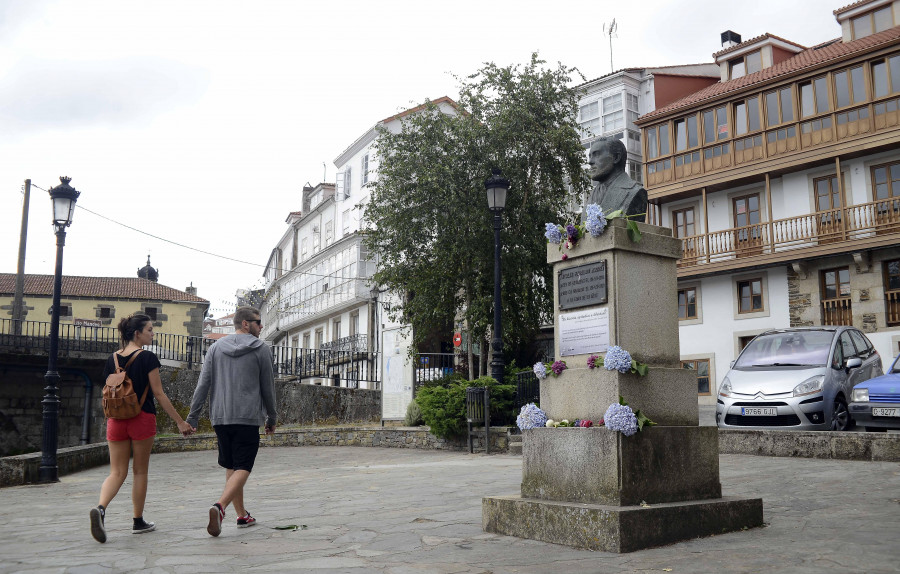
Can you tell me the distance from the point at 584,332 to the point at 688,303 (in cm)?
2329

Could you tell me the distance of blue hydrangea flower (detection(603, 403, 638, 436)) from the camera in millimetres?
5211

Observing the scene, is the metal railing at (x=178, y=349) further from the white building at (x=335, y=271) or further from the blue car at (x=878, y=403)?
the blue car at (x=878, y=403)

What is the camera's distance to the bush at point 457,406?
45.8 feet

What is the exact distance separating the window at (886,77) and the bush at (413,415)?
17300 millimetres

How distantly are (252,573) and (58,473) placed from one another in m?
9.16

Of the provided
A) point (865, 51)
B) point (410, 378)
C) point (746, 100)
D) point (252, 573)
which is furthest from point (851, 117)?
point (252, 573)

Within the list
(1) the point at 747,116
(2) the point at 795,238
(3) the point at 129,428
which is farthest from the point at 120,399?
(1) the point at 747,116

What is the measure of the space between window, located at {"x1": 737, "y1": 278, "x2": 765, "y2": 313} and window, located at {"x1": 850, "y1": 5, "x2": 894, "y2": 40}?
9.27 meters

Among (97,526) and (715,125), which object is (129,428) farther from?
(715,125)

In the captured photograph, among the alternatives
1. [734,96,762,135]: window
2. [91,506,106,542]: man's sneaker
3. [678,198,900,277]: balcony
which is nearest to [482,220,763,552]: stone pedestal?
[91,506,106,542]: man's sneaker

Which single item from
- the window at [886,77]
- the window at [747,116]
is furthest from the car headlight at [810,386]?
the window at [747,116]

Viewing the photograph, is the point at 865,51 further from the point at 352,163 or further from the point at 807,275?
the point at 352,163

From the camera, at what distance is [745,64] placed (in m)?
30.4

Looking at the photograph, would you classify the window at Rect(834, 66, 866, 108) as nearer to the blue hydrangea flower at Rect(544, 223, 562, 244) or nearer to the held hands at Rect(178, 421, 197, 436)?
the blue hydrangea flower at Rect(544, 223, 562, 244)
